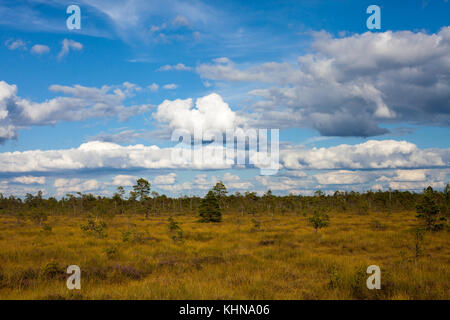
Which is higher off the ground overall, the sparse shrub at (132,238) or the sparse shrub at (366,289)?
the sparse shrub at (366,289)

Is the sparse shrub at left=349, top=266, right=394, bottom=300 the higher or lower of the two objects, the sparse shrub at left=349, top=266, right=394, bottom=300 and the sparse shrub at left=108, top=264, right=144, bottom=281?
the higher

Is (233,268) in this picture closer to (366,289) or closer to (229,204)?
(366,289)

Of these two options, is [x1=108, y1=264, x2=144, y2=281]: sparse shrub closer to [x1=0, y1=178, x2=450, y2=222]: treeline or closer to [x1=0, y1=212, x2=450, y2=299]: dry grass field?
[x1=0, y1=212, x2=450, y2=299]: dry grass field

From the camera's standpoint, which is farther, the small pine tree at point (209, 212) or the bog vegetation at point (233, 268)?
the small pine tree at point (209, 212)

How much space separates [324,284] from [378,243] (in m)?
13.6

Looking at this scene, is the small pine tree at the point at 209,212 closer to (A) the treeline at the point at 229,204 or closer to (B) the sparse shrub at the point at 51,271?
(A) the treeline at the point at 229,204

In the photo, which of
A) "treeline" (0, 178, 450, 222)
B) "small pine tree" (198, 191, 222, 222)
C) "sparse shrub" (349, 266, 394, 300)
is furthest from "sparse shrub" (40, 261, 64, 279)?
"treeline" (0, 178, 450, 222)

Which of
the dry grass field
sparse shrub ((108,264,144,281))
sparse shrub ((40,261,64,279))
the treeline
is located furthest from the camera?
the treeline

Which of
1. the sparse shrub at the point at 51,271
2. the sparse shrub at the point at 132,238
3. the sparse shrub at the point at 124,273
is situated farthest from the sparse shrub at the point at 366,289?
the sparse shrub at the point at 132,238

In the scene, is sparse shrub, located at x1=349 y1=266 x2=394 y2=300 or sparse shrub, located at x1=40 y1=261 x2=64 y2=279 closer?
sparse shrub, located at x1=349 y1=266 x2=394 y2=300

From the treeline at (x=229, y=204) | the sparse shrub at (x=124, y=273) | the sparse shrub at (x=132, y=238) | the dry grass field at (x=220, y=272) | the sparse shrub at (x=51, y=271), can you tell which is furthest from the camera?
the treeline at (x=229, y=204)
